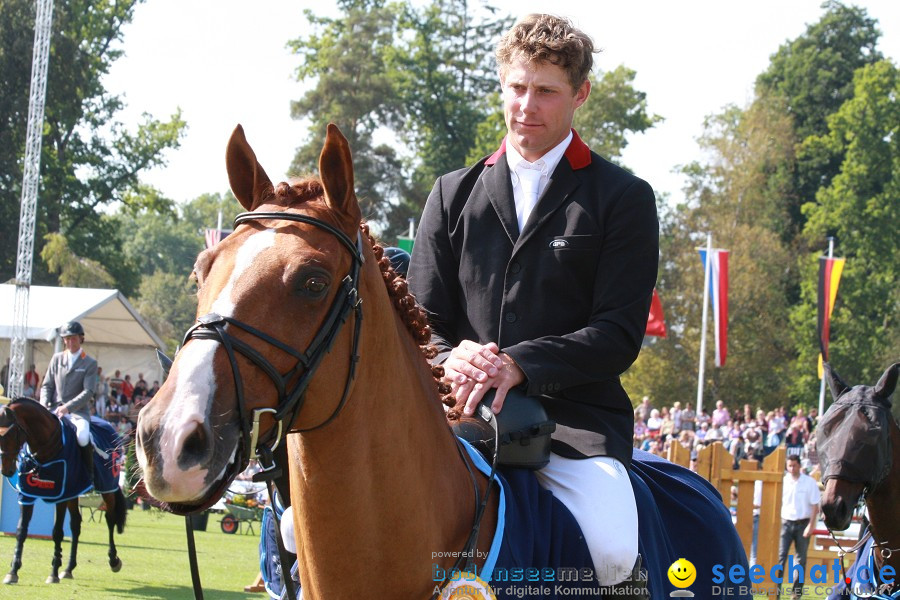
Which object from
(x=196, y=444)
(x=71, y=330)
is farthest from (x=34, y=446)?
(x=196, y=444)

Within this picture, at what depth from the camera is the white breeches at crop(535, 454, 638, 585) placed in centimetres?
346

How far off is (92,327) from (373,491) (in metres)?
29.1

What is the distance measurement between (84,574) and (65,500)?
0.99m

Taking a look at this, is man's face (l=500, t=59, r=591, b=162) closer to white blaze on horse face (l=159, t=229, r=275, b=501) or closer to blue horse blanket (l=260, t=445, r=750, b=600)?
blue horse blanket (l=260, t=445, r=750, b=600)

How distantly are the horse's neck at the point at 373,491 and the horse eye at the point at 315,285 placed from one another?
1.00 ft

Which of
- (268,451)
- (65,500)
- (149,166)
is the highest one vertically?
(149,166)

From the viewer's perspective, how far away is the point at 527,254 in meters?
3.80

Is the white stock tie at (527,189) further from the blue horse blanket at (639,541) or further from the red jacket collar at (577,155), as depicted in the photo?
the blue horse blanket at (639,541)

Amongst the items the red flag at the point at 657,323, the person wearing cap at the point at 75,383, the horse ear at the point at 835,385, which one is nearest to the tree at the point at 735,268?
the red flag at the point at 657,323

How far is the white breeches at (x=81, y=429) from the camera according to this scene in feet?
45.6

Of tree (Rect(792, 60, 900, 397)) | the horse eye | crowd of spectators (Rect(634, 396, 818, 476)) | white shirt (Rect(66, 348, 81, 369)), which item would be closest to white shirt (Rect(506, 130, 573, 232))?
the horse eye

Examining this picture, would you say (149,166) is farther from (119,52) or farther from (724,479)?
(724,479)

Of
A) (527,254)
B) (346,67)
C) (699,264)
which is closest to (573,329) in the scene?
(527,254)

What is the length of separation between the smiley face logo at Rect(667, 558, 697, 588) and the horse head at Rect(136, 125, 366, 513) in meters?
1.88
